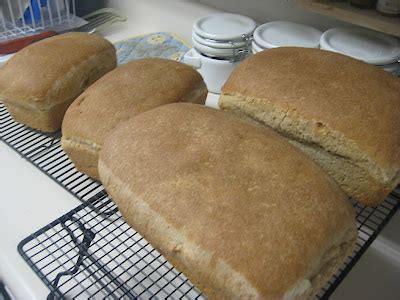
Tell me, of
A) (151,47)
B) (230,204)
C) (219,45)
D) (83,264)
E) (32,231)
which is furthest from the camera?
(151,47)

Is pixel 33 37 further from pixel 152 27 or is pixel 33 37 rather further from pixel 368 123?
pixel 368 123

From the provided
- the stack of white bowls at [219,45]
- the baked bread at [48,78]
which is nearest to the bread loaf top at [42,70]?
the baked bread at [48,78]

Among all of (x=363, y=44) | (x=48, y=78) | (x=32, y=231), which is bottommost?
(x=32, y=231)

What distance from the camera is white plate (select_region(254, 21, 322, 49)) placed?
918 millimetres

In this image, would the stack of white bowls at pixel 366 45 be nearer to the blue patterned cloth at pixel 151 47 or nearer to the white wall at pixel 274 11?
the white wall at pixel 274 11

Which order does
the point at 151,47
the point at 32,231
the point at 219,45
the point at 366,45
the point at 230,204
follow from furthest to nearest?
the point at 151,47, the point at 219,45, the point at 366,45, the point at 32,231, the point at 230,204

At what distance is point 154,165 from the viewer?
0.56m

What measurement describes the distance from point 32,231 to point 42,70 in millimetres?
346

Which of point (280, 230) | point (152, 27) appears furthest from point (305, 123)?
point (152, 27)

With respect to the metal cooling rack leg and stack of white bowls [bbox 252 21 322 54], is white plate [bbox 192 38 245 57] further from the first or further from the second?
the metal cooling rack leg

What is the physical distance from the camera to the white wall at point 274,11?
983 millimetres

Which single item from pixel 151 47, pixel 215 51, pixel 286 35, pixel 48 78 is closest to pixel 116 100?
pixel 48 78

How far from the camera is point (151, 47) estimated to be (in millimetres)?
1259

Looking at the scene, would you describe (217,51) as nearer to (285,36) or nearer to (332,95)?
(285,36)
